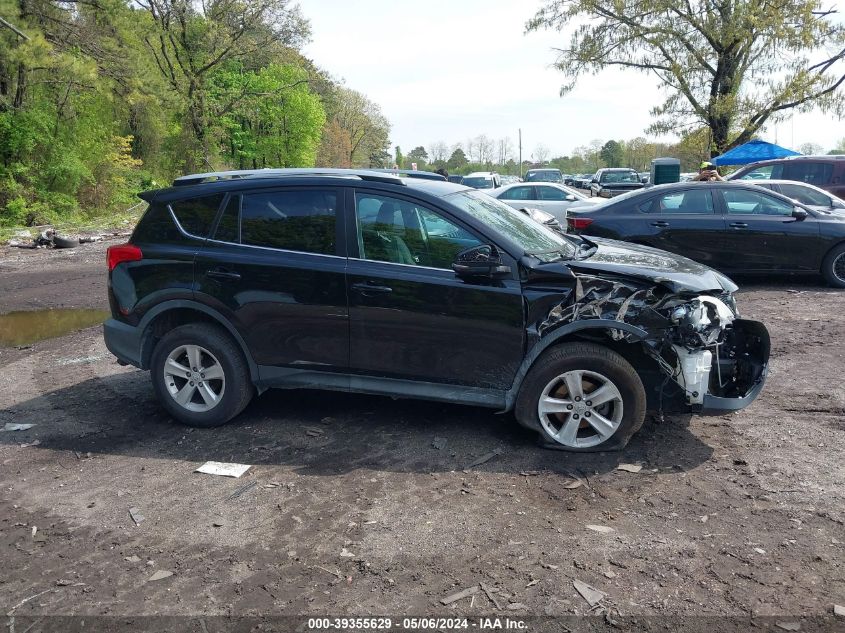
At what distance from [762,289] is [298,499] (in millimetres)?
8710

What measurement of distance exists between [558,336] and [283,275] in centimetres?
203

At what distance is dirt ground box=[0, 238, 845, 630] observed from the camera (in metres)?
3.27

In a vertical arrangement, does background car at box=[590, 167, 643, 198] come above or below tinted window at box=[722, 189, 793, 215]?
above

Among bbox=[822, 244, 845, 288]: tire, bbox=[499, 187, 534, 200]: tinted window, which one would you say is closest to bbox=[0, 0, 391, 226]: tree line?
bbox=[499, 187, 534, 200]: tinted window

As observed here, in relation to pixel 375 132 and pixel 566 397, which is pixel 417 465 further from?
pixel 375 132

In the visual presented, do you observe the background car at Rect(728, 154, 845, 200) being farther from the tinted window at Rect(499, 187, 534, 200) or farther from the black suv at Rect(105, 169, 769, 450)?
the black suv at Rect(105, 169, 769, 450)

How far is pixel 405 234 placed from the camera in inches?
197

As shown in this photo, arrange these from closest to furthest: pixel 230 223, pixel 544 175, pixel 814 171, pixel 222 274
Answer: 1. pixel 222 274
2. pixel 230 223
3. pixel 814 171
4. pixel 544 175

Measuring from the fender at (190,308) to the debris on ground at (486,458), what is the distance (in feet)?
5.86

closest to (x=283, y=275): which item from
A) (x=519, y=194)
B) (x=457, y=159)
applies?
(x=519, y=194)

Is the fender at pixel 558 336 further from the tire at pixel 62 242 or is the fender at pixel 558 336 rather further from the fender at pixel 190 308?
the tire at pixel 62 242

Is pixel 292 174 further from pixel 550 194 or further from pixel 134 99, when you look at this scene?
pixel 134 99

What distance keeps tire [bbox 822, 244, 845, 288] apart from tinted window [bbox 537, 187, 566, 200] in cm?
A: 791

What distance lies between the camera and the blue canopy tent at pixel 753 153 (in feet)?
75.2
